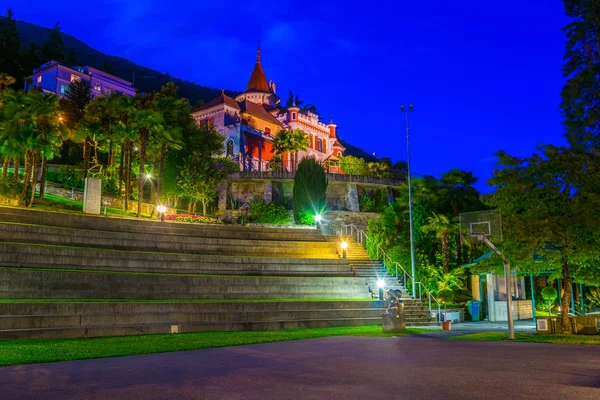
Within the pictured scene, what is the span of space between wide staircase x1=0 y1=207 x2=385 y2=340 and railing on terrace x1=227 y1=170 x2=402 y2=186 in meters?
20.4

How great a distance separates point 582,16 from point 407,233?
1677 centimetres

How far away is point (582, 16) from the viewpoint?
95.8 feet

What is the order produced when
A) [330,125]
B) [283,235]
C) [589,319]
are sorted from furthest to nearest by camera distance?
[330,125], [283,235], [589,319]

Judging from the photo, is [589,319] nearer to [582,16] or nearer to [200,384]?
[200,384]

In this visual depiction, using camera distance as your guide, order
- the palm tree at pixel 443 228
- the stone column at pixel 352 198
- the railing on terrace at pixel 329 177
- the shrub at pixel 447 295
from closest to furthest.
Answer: the shrub at pixel 447 295 → the palm tree at pixel 443 228 → the railing on terrace at pixel 329 177 → the stone column at pixel 352 198

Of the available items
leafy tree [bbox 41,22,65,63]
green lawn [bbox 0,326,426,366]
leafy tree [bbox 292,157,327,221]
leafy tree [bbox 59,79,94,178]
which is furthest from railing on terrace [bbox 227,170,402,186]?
leafy tree [bbox 41,22,65,63]

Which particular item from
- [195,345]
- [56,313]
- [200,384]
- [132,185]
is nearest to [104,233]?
[56,313]

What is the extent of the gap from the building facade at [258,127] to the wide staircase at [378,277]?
33.6m

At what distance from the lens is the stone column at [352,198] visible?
53.2 meters

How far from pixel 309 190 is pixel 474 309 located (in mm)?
22252

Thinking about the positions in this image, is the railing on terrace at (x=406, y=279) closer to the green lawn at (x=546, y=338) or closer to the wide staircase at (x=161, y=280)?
the wide staircase at (x=161, y=280)

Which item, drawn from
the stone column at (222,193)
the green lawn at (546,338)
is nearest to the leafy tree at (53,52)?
the stone column at (222,193)

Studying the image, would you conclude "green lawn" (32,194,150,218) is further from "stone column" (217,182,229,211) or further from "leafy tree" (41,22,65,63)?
"leafy tree" (41,22,65,63)

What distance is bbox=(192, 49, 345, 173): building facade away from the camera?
2660 inches
